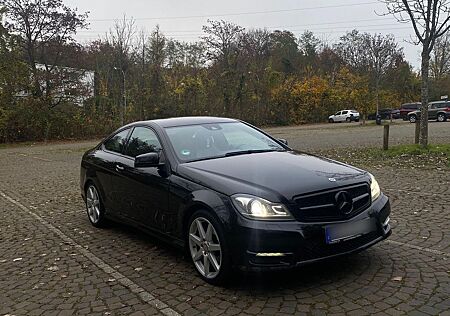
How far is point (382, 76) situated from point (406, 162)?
4191cm

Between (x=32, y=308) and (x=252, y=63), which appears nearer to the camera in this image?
(x=32, y=308)

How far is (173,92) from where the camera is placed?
39062mm

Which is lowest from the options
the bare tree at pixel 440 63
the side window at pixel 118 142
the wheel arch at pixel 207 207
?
the wheel arch at pixel 207 207

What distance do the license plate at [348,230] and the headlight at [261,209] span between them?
1.22ft

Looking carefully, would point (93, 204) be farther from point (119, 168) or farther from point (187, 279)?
point (187, 279)

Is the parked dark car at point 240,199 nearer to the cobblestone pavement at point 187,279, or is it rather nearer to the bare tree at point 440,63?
the cobblestone pavement at point 187,279

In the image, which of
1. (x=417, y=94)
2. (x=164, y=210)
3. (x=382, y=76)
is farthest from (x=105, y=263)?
(x=417, y=94)

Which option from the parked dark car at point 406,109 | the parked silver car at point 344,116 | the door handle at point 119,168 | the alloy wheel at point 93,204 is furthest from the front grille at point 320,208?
the parked silver car at point 344,116

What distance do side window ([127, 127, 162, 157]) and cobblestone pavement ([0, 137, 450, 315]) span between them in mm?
1133

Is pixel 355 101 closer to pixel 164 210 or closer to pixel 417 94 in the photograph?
pixel 417 94

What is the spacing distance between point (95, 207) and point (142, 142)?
60.7 inches

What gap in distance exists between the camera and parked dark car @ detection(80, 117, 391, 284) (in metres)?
3.80

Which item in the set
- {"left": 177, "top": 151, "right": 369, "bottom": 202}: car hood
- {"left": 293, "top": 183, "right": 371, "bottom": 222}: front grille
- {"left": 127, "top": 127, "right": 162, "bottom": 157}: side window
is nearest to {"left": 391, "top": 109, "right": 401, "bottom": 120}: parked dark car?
{"left": 127, "top": 127, "right": 162, "bottom": 157}: side window

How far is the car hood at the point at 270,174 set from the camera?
13.0 ft
